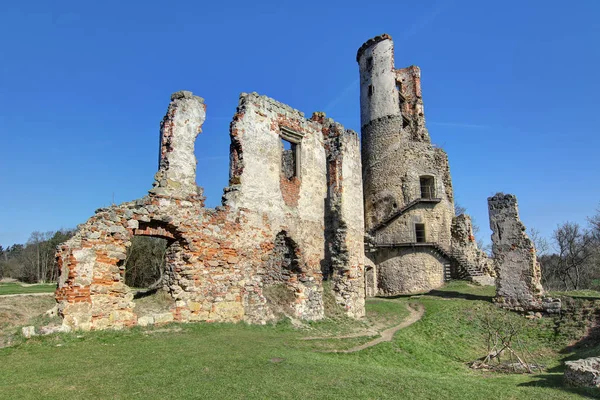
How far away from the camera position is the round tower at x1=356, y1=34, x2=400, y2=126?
3045cm

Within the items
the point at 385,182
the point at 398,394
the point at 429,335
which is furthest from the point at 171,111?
the point at 385,182

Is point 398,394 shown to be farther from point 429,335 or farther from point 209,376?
point 429,335

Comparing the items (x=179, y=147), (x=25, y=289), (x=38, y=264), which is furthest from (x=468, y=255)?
(x=38, y=264)

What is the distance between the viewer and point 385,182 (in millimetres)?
28984

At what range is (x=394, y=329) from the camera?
14680 mm

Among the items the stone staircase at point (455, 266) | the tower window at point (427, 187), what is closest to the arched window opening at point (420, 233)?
the stone staircase at point (455, 266)

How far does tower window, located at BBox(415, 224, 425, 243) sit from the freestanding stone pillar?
60.3ft

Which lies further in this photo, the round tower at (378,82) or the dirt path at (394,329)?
the round tower at (378,82)

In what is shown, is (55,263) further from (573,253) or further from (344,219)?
(573,253)

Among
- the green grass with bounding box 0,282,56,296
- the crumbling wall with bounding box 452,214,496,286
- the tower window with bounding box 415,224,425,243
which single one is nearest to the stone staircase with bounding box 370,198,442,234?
the tower window with bounding box 415,224,425,243

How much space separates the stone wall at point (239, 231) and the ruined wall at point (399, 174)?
10.4m

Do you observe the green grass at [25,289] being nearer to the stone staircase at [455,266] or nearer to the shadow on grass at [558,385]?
the stone staircase at [455,266]

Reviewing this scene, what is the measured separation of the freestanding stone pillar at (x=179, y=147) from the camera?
1187 cm

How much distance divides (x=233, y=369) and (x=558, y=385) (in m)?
6.26
